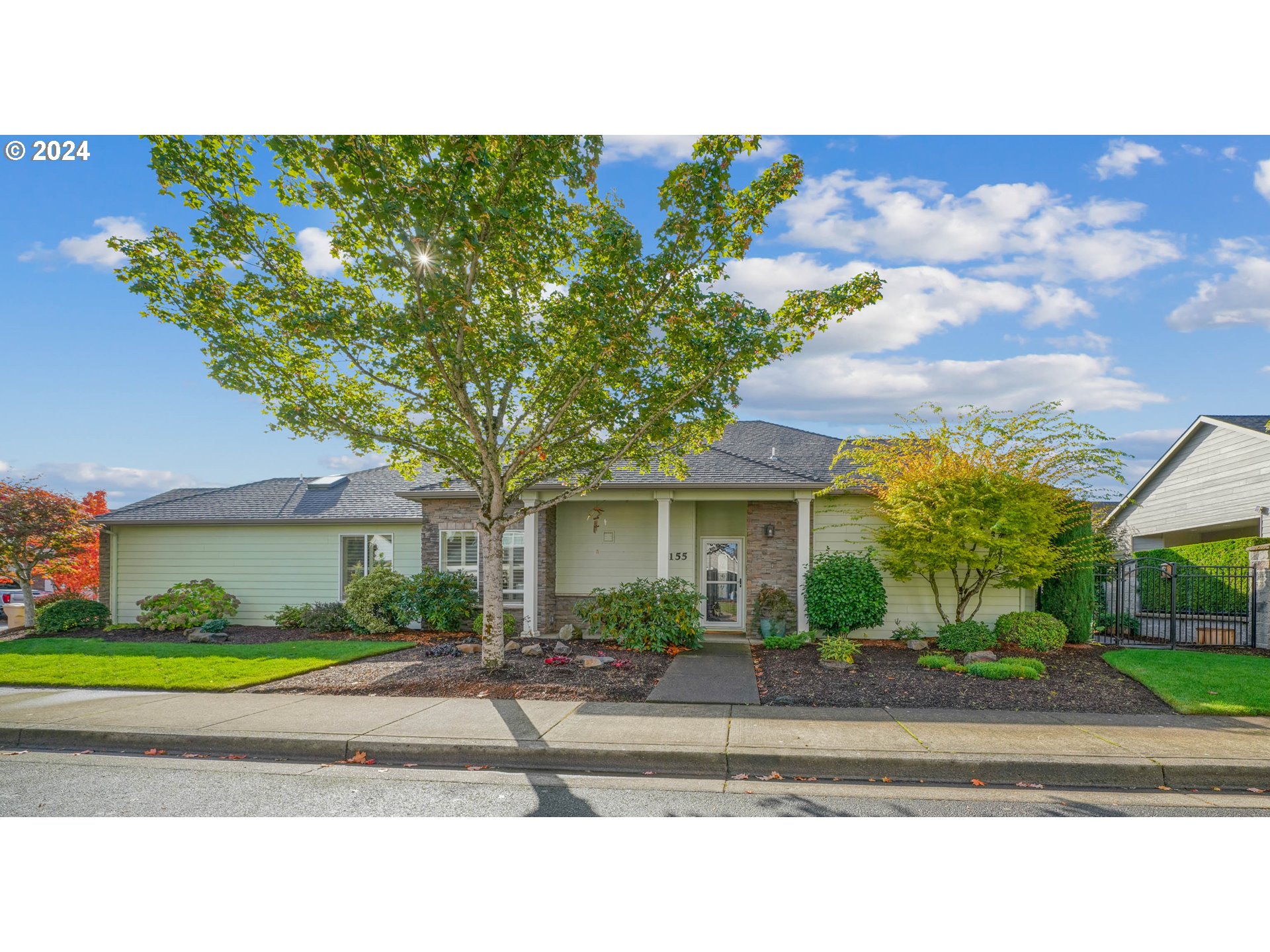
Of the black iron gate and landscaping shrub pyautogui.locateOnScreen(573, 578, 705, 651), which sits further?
the black iron gate

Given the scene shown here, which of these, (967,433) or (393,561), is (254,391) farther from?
(967,433)

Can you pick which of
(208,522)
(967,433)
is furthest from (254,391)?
(967,433)

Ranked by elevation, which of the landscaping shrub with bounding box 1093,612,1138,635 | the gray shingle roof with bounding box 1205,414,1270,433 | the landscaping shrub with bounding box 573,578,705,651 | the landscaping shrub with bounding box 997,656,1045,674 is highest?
the gray shingle roof with bounding box 1205,414,1270,433

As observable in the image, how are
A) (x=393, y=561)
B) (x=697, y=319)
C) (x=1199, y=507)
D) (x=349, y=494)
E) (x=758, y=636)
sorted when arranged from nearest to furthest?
(x=697, y=319)
(x=758, y=636)
(x=393, y=561)
(x=349, y=494)
(x=1199, y=507)

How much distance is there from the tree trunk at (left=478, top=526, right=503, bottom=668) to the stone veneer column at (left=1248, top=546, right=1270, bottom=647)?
42.5ft

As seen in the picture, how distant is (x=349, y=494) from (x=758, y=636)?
1072 centimetres

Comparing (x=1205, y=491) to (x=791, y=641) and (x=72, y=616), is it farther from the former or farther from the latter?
(x=72, y=616)

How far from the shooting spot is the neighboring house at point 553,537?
1352cm

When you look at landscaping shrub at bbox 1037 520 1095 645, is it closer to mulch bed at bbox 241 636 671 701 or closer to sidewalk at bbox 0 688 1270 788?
sidewalk at bbox 0 688 1270 788

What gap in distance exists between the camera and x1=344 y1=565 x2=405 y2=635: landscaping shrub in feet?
48.1

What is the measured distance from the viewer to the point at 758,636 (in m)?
13.8

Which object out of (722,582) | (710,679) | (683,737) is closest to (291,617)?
(722,582)

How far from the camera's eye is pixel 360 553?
54.7ft

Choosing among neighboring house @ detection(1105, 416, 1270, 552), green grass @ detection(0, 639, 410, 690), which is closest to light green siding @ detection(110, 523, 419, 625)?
green grass @ detection(0, 639, 410, 690)
